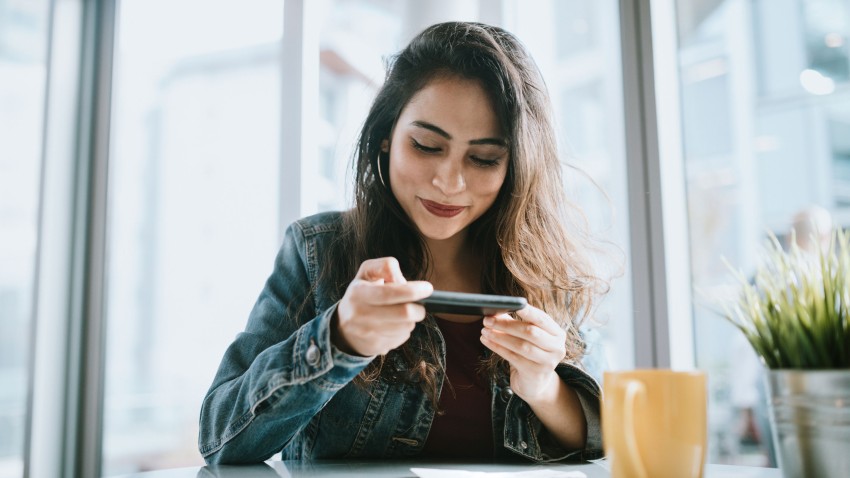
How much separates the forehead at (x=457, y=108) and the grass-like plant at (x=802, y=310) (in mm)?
582

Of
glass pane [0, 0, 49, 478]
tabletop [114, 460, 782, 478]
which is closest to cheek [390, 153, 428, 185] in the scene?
tabletop [114, 460, 782, 478]

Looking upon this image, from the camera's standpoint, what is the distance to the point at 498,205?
1.25m

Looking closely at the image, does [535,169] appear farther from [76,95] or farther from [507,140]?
[76,95]

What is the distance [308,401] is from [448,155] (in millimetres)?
474

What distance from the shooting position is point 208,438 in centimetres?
94

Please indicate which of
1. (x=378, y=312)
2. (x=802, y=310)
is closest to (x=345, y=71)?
(x=378, y=312)

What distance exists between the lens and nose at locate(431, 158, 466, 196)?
1.09 m

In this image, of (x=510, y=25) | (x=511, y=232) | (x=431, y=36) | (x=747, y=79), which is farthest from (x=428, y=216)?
(x=747, y=79)

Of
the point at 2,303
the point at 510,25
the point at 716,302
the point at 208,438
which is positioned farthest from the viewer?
the point at 2,303

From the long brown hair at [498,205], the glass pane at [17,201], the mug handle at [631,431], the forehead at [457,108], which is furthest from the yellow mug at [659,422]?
the glass pane at [17,201]

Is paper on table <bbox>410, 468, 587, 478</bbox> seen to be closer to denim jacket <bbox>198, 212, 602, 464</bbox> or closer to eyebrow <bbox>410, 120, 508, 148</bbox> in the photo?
denim jacket <bbox>198, 212, 602, 464</bbox>

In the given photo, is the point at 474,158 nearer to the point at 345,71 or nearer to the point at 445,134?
the point at 445,134

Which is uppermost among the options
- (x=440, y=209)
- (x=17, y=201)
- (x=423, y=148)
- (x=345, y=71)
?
(x=345, y=71)

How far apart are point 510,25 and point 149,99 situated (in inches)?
75.6
